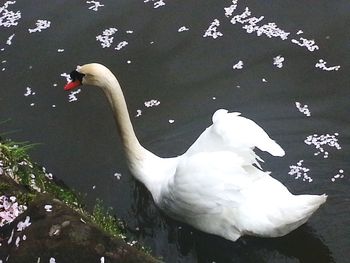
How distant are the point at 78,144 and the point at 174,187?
1676 mm

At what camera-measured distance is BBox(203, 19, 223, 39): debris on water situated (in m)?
7.13

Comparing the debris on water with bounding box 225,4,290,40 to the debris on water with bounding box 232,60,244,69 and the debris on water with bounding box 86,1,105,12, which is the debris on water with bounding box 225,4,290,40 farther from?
the debris on water with bounding box 86,1,105,12

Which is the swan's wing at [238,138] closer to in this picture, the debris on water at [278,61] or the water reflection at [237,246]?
the water reflection at [237,246]

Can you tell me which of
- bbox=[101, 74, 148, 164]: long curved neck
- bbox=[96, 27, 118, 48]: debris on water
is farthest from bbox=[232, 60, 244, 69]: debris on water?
bbox=[101, 74, 148, 164]: long curved neck

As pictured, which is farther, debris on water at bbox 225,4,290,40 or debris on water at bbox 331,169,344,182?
debris on water at bbox 225,4,290,40

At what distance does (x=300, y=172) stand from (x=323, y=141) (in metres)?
0.39

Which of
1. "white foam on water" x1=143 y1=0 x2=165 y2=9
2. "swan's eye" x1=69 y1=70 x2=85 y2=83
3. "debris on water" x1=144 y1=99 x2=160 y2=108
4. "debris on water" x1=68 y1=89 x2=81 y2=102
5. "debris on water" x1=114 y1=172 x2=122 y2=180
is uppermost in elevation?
"swan's eye" x1=69 y1=70 x2=85 y2=83

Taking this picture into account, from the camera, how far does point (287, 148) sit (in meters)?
5.81

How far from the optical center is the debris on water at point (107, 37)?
288 inches

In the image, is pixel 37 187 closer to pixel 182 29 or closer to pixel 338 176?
pixel 338 176

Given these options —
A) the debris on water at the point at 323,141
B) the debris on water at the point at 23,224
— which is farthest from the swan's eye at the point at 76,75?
the debris on water at the point at 23,224

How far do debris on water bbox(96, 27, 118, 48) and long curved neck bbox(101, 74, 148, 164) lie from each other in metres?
1.94

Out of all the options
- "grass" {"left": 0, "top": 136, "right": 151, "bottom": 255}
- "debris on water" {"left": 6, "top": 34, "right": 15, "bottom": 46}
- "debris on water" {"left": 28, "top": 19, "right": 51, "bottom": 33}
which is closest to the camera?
"grass" {"left": 0, "top": 136, "right": 151, "bottom": 255}

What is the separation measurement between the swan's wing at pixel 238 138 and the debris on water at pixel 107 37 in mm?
2526
